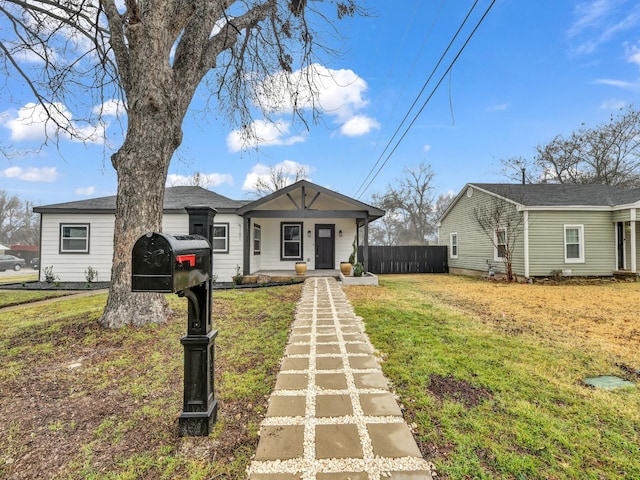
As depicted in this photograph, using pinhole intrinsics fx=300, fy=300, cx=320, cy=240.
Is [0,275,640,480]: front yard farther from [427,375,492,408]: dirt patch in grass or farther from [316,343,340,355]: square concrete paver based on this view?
[316,343,340,355]: square concrete paver

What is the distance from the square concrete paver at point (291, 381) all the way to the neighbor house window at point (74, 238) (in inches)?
412

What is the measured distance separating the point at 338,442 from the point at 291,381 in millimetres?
938

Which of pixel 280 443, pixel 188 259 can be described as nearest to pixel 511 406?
pixel 280 443

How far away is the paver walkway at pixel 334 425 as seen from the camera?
1575 mm

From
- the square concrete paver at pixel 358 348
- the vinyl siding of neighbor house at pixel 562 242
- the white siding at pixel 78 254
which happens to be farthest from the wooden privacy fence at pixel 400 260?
the square concrete paver at pixel 358 348

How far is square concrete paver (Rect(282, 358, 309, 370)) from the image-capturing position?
2967mm

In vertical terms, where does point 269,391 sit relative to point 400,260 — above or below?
below

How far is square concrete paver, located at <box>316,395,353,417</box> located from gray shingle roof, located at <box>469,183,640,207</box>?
38.4 ft

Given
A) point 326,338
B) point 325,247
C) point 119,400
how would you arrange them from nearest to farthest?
point 119,400 < point 326,338 < point 325,247

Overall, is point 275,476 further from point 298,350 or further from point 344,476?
point 298,350

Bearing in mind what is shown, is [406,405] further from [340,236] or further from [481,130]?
[481,130]

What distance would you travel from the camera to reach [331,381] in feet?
8.70

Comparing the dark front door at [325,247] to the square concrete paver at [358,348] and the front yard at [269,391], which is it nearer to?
the front yard at [269,391]

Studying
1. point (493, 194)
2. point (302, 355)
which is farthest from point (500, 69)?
point (302, 355)
